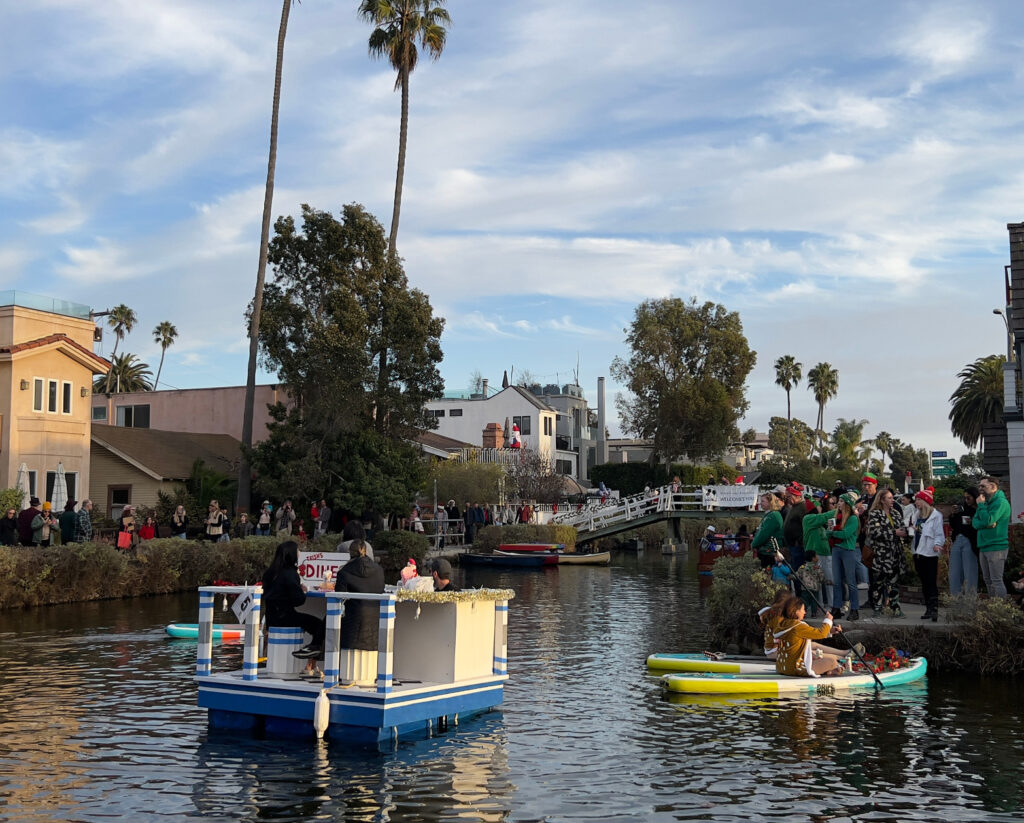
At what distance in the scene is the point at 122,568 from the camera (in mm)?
29391

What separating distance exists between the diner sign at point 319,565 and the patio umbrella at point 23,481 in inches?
1015

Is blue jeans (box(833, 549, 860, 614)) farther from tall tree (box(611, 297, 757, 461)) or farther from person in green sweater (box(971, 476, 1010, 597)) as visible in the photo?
tall tree (box(611, 297, 757, 461))

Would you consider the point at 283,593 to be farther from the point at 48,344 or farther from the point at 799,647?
Result: the point at 48,344

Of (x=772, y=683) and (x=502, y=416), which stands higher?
(x=502, y=416)

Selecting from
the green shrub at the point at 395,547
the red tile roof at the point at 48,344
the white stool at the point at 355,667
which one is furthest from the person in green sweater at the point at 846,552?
the red tile roof at the point at 48,344

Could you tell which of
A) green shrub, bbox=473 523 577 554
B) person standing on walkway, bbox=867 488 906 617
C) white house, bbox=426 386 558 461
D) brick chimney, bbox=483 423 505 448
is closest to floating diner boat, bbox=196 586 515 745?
person standing on walkway, bbox=867 488 906 617

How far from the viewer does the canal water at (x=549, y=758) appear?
394 inches

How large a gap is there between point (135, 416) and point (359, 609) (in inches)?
2058

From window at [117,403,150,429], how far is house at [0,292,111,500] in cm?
1693

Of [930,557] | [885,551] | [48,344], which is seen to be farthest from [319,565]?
[48,344]

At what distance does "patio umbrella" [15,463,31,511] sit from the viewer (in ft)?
123

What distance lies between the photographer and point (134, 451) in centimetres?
4656

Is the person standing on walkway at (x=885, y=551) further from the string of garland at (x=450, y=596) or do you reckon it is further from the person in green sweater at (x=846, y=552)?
the string of garland at (x=450, y=596)

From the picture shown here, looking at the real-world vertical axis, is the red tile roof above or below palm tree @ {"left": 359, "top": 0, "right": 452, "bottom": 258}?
below
